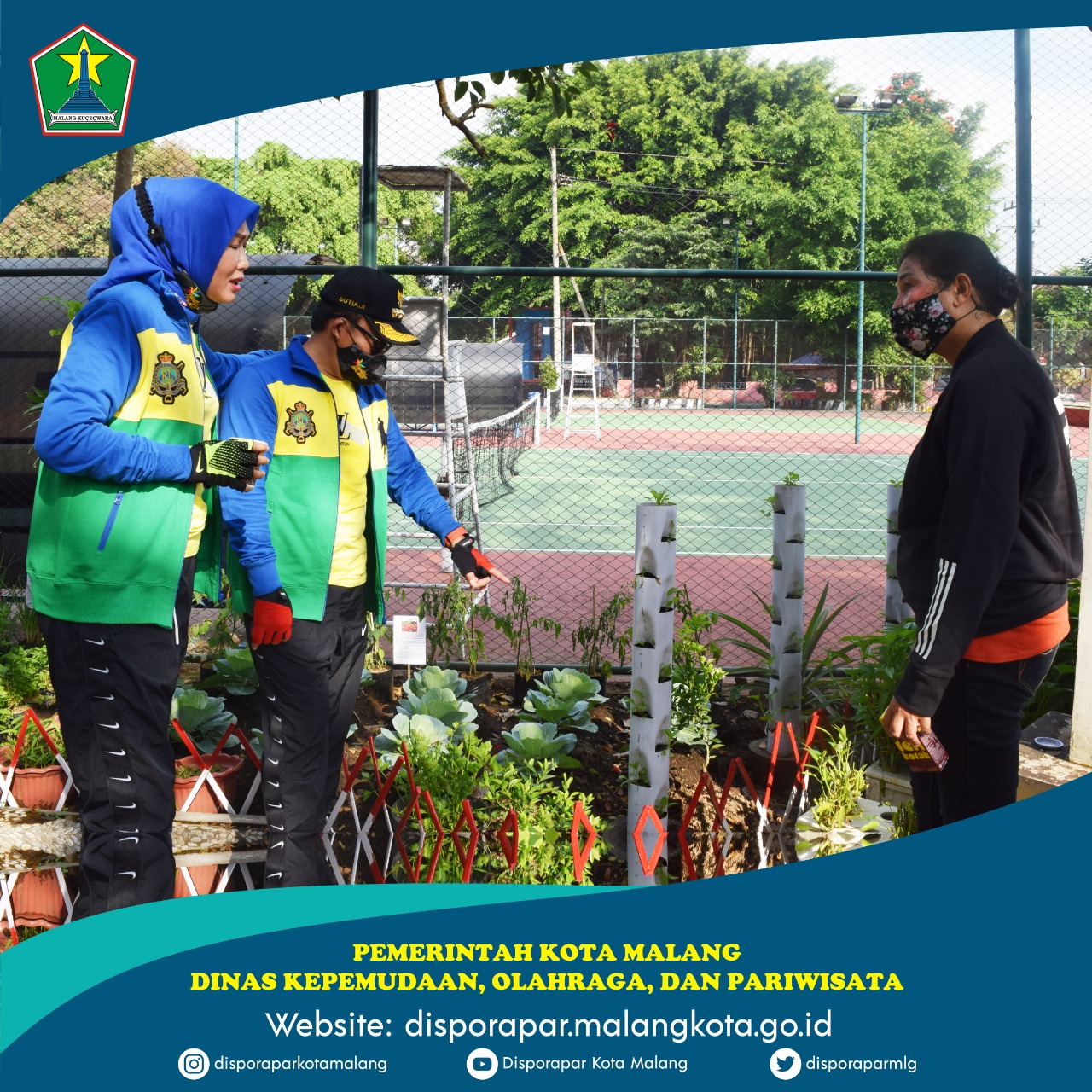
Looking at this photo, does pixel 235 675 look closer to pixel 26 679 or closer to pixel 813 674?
pixel 26 679

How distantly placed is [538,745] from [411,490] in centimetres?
106

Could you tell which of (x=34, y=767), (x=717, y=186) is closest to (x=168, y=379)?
(x=34, y=767)

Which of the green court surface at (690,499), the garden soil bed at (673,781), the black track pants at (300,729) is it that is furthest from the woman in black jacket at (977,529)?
the green court surface at (690,499)

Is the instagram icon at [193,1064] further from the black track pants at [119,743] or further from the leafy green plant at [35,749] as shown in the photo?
the leafy green plant at [35,749]

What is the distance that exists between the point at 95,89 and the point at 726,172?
3609cm

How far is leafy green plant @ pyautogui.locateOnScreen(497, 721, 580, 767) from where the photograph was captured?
152 inches

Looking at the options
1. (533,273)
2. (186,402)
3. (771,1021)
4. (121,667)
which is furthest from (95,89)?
(771,1021)

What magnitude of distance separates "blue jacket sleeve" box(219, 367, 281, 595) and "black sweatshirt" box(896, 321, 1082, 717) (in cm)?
159

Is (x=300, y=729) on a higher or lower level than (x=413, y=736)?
higher

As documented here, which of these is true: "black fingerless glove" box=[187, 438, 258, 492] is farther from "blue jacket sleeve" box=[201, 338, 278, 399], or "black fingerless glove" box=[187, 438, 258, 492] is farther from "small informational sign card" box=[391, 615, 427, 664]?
"small informational sign card" box=[391, 615, 427, 664]

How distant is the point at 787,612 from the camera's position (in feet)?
13.9

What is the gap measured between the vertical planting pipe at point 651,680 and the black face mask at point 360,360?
0.90 meters

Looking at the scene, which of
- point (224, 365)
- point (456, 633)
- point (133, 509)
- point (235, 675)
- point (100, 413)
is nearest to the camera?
point (100, 413)

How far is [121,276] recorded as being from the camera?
2670mm
